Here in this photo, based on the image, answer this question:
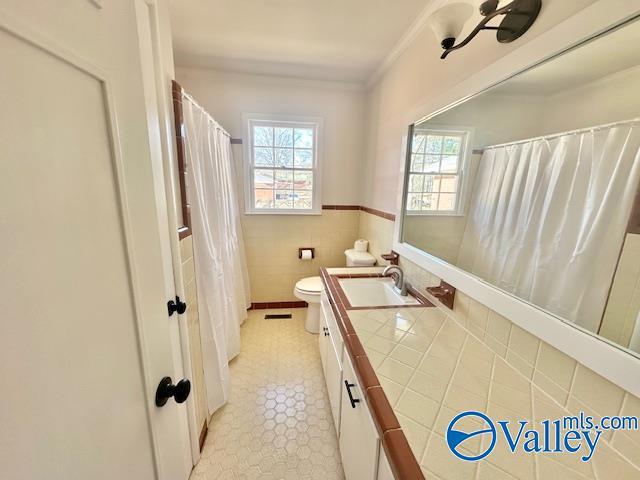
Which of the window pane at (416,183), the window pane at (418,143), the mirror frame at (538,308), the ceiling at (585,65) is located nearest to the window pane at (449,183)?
the window pane at (416,183)

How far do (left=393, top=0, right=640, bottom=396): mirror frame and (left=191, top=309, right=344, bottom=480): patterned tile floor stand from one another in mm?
1177

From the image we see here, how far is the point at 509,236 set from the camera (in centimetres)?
121

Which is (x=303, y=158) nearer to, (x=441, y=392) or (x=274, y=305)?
(x=274, y=305)

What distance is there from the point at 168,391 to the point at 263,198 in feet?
7.40

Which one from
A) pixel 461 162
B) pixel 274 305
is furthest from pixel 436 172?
pixel 274 305

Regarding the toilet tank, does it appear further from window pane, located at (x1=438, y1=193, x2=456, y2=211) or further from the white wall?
window pane, located at (x1=438, y1=193, x2=456, y2=211)

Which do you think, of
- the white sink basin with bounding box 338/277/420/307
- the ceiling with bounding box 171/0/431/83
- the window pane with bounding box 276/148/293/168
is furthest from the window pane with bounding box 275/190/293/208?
the white sink basin with bounding box 338/277/420/307

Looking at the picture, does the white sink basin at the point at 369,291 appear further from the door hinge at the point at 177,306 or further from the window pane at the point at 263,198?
the window pane at the point at 263,198

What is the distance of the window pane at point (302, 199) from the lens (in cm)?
278

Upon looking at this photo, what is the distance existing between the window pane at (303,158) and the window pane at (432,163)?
1.34 m

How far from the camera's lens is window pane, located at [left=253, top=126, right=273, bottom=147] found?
258 cm

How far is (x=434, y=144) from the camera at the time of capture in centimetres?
162

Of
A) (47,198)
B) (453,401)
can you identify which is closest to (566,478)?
(453,401)

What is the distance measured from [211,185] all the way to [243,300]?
4.42ft
